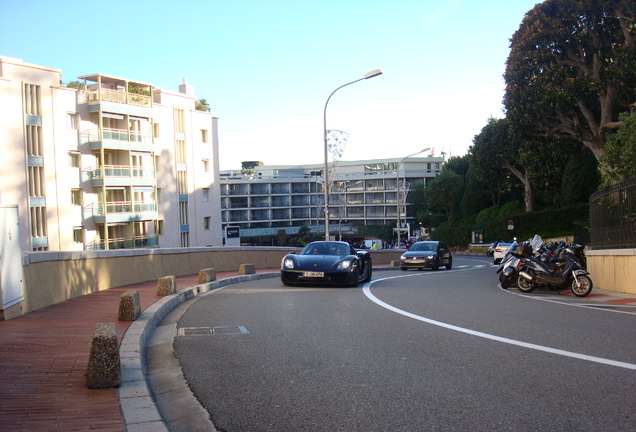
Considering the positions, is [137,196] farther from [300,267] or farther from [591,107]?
[300,267]

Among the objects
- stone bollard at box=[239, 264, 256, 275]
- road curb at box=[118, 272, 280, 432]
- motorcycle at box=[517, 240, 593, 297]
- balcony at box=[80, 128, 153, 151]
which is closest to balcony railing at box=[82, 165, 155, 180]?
balcony at box=[80, 128, 153, 151]

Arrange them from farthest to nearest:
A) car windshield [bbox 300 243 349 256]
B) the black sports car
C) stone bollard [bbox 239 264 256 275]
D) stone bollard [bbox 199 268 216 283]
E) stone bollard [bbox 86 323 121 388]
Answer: stone bollard [bbox 239 264 256 275] → car windshield [bbox 300 243 349 256] → stone bollard [bbox 199 268 216 283] → the black sports car → stone bollard [bbox 86 323 121 388]

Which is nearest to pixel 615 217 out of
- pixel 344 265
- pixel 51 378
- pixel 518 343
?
pixel 344 265

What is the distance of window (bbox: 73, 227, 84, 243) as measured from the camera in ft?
158

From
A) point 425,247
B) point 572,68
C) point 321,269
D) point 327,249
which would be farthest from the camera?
point 572,68

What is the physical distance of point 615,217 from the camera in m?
16.6

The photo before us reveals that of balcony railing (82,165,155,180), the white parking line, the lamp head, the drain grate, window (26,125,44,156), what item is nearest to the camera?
the white parking line

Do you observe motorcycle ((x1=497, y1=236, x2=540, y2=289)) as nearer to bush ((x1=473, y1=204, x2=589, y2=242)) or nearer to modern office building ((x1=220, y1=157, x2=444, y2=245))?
bush ((x1=473, y1=204, x2=589, y2=242))

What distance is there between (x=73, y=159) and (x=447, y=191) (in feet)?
167

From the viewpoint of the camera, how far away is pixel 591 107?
33438mm

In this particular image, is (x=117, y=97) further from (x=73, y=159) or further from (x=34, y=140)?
(x=34, y=140)

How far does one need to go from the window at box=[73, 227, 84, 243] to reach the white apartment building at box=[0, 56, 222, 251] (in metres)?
0.07

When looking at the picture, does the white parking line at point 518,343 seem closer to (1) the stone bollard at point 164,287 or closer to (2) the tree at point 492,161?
(1) the stone bollard at point 164,287

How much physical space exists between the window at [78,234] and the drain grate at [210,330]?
136 ft
